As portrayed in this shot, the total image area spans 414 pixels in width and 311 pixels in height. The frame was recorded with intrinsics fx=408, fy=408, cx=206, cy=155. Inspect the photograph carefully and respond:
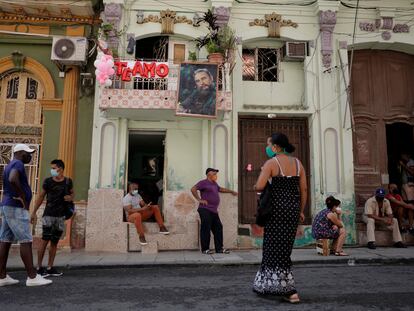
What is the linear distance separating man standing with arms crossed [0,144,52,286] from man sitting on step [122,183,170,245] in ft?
11.9

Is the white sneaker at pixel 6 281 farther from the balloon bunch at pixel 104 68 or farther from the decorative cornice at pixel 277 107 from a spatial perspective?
the decorative cornice at pixel 277 107

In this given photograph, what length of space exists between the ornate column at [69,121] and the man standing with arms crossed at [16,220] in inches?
181

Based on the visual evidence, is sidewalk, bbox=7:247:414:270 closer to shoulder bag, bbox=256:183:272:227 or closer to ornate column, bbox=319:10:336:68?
shoulder bag, bbox=256:183:272:227

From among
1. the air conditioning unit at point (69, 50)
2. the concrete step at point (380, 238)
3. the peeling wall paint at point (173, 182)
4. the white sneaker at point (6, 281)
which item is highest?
the air conditioning unit at point (69, 50)

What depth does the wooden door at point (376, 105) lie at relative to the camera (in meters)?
10.9

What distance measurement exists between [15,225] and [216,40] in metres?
6.65

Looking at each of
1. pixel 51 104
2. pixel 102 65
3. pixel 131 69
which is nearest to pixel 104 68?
pixel 102 65

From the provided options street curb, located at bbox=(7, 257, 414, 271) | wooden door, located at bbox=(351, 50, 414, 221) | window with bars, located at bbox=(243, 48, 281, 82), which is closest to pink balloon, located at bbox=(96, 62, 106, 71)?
window with bars, located at bbox=(243, 48, 281, 82)

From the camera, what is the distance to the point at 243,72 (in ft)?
36.5

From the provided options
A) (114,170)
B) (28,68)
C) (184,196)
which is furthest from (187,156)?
(28,68)

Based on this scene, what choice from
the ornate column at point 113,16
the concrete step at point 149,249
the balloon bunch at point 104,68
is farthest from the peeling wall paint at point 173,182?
the ornate column at point 113,16

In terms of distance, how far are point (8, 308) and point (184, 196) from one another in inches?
237

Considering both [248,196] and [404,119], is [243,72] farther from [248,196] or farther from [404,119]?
[404,119]

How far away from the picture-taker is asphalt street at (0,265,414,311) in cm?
441
